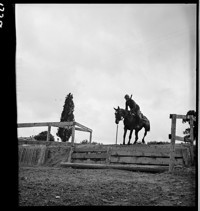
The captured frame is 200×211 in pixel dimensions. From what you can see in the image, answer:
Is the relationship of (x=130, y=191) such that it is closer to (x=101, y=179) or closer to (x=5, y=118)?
(x=101, y=179)

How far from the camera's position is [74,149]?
7684 mm

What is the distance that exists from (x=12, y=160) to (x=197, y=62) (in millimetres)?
2389

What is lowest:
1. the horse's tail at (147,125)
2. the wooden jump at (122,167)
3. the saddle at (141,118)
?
the wooden jump at (122,167)

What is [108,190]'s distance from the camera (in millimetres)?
4055

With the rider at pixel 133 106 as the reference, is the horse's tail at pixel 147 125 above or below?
below

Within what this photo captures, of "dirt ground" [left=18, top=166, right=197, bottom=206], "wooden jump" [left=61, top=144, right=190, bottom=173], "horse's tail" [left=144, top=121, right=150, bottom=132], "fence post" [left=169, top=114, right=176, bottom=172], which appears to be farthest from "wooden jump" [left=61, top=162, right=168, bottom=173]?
"horse's tail" [left=144, top=121, right=150, bottom=132]

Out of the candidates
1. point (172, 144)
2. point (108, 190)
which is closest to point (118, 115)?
point (172, 144)

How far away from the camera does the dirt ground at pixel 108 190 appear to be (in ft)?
11.6

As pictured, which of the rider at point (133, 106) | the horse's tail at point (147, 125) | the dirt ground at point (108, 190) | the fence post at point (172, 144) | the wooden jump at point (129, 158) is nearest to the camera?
the dirt ground at point (108, 190)

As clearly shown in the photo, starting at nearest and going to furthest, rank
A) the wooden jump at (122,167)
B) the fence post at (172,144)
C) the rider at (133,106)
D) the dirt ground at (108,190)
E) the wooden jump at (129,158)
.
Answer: the dirt ground at (108,190) < the fence post at (172,144) < the wooden jump at (122,167) < the wooden jump at (129,158) < the rider at (133,106)

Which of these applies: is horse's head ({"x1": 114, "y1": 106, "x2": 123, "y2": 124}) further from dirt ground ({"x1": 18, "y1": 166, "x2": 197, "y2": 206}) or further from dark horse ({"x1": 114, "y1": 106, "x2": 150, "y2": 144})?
dirt ground ({"x1": 18, "y1": 166, "x2": 197, "y2": 206})

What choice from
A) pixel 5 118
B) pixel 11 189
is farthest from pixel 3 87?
pixel 11 189

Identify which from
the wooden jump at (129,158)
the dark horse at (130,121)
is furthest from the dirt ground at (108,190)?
the dark horse at (130,121)

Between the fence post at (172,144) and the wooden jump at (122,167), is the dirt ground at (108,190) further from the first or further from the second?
the wooden jump at (122,167)
